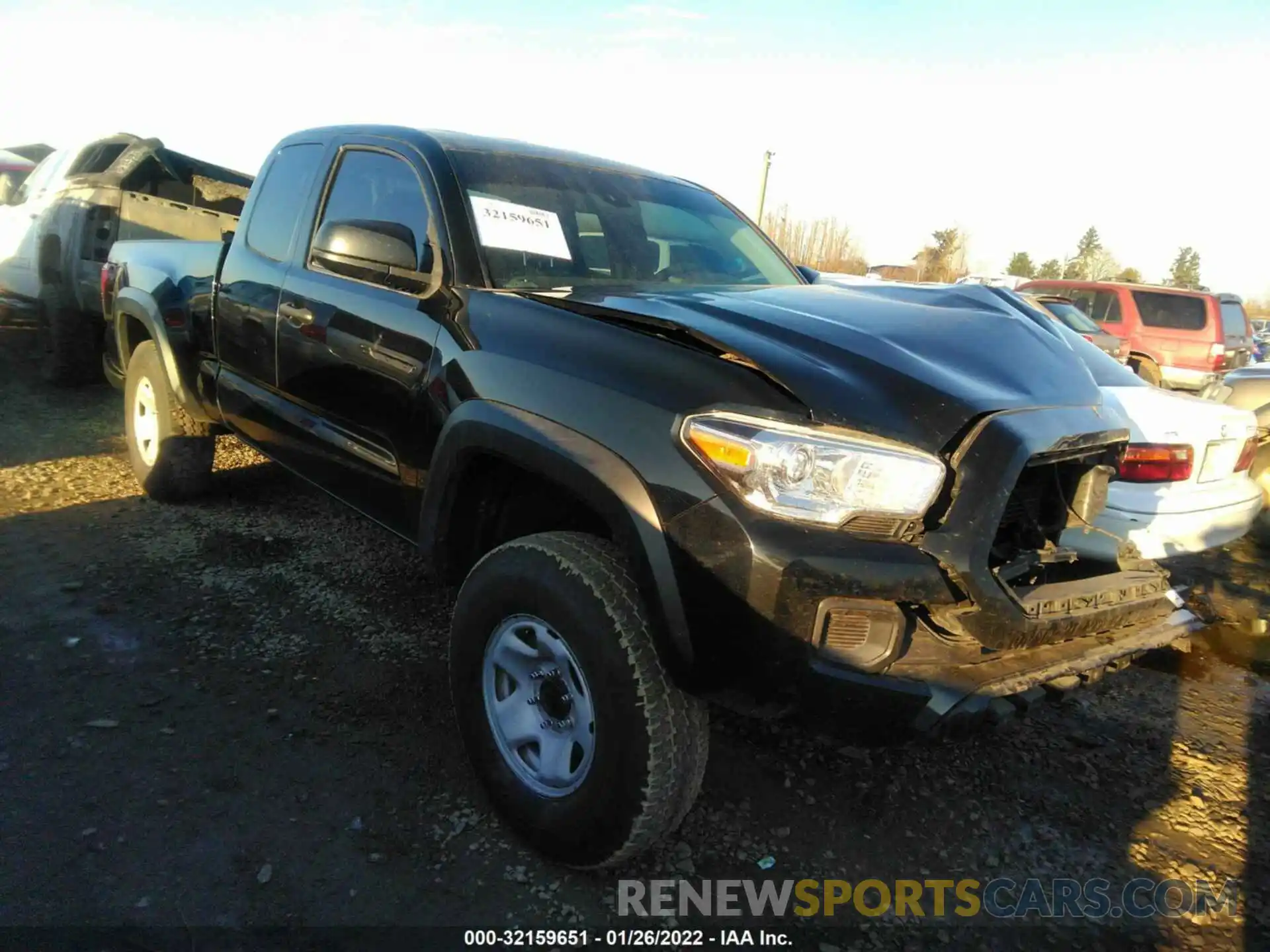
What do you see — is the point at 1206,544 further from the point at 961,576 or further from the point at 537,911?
the point at 537,911

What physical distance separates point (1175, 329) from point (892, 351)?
13.1 meters

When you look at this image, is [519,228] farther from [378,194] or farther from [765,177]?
[765,177]

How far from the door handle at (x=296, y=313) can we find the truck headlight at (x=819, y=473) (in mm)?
2032

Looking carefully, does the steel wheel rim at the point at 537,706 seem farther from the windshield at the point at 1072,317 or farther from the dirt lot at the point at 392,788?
the windshield at the point at 1072,317

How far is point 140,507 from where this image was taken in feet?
15.9

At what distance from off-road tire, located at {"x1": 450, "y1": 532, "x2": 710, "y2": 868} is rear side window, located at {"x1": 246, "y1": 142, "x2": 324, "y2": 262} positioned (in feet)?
6.98

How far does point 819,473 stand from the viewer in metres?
1.92

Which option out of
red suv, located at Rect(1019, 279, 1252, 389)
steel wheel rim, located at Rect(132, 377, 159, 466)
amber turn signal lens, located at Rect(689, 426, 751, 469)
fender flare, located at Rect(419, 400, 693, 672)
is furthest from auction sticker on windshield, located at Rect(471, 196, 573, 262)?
red suv, located at Rect(1019, 279, 1252, 389)

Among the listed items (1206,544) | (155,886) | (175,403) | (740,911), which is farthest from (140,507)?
(1206,544)

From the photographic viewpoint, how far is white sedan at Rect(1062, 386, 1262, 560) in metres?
3.89

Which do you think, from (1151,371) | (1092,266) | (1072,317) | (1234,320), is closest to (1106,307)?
(1151,371)

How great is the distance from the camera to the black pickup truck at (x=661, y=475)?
1917 millimetres

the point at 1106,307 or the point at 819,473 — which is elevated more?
the point at 1106,307

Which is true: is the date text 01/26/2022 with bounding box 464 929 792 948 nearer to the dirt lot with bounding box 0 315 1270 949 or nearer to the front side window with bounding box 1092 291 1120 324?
the dirt lot with bounding box 0 315 1270 949
